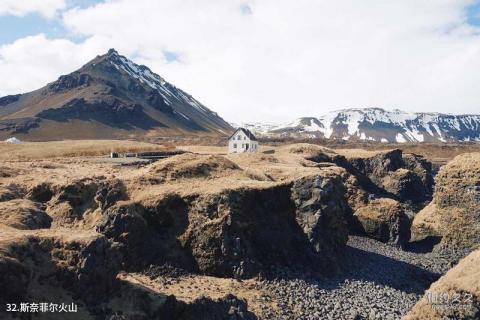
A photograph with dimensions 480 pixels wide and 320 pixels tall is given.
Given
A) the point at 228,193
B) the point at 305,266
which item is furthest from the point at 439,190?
the point at 228,193

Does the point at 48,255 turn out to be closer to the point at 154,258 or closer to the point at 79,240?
the point at 79,240

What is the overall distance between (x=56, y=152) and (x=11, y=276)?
75.2 meters

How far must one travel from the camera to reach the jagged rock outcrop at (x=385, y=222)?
212ft

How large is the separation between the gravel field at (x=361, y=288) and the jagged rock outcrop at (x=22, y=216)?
19556 millimetres

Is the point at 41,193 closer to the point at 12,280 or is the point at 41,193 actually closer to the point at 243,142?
the point at 12,280

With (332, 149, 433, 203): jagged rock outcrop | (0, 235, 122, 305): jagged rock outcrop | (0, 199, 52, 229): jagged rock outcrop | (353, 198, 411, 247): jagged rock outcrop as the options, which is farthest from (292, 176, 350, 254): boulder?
(332, 149, 433, 203): jagged rock outcrop

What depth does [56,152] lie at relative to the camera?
95.6m

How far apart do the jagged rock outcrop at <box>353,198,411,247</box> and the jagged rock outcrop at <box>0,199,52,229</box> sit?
44.6 meters

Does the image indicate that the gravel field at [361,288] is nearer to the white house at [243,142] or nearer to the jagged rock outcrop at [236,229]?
the jagged rock outcrop at [236,229]

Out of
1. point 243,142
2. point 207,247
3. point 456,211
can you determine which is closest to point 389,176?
point 243,142

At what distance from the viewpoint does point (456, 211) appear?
63.8m

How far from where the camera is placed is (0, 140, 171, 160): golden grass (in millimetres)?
89875

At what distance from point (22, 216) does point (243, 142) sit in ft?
296

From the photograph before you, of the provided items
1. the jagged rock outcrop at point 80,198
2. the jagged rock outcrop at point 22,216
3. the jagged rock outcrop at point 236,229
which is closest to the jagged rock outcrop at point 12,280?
the jagged rock outcrop at point 22,216
